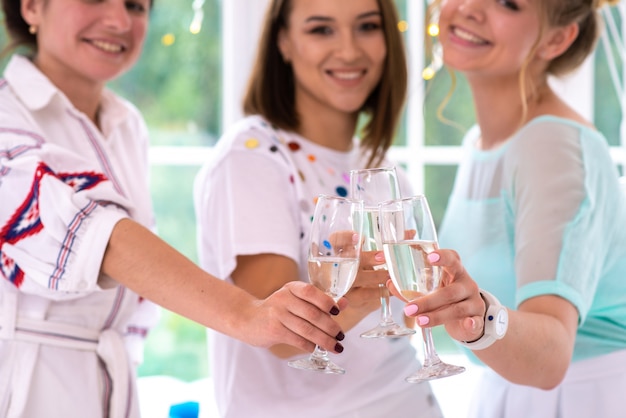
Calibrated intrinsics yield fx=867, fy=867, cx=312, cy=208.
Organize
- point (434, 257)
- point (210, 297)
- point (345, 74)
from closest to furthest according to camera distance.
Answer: point (434, 257) → point (210, 297) → point (345, 74)

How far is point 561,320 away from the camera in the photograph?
1.75 metres

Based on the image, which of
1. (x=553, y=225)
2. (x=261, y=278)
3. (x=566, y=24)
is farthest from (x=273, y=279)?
(x=566, y=24)

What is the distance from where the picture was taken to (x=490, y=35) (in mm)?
2129

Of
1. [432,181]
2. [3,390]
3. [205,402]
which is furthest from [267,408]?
[432,181]

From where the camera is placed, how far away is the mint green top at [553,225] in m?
1.80

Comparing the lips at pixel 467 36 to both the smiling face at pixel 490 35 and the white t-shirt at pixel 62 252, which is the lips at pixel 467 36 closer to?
the smiling face at pixel 490 35

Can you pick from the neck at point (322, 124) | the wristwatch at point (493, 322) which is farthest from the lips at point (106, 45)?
the wristwatch at point (493, 322)

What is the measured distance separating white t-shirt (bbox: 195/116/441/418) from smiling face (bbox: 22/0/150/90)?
37 cm

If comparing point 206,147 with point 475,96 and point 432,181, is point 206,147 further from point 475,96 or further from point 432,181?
point 475,96

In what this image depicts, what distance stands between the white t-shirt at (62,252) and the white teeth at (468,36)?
0.89 m

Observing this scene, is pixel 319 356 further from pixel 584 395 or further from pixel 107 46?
pixel 107 46

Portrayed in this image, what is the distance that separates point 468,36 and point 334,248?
0.98m

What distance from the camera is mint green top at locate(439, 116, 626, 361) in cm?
180

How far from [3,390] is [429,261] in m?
1.02
